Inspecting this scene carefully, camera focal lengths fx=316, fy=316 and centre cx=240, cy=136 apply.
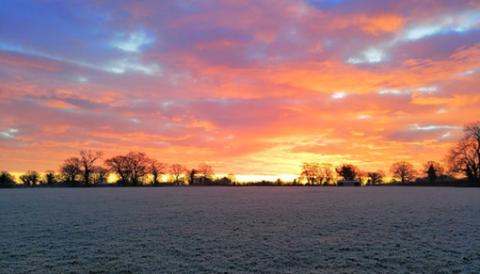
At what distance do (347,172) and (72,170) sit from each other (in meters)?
134

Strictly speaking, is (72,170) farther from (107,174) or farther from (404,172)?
(404,172)

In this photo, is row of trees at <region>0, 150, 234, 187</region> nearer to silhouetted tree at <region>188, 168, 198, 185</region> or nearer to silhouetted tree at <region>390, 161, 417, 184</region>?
silhouetted tree at <region>188, 168, 198, 185</region>

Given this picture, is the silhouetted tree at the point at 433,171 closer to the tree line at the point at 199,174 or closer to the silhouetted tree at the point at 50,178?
the tree line at the point at 199,174

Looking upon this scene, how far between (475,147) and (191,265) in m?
119

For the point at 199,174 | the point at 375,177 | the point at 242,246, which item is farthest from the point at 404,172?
the point at 242,246

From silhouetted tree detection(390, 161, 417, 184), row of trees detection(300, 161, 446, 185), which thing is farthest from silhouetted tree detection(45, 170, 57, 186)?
silhouetted tree detection(390, 161, 417, 184)

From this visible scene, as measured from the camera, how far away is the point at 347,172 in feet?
564

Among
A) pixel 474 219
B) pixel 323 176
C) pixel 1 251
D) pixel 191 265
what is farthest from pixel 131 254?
pixel 323 176

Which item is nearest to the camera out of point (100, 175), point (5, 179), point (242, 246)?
point (242, 246)

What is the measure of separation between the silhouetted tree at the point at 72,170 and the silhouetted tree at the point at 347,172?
423 feet

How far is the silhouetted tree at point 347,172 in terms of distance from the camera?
6762 inches

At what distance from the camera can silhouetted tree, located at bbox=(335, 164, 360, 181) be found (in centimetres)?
17175

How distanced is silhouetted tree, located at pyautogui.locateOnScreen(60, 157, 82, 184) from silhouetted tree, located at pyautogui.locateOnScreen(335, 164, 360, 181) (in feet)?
423

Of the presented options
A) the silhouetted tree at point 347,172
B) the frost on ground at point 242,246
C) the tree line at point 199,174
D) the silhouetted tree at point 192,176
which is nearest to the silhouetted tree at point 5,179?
the tree line at point 199,174
